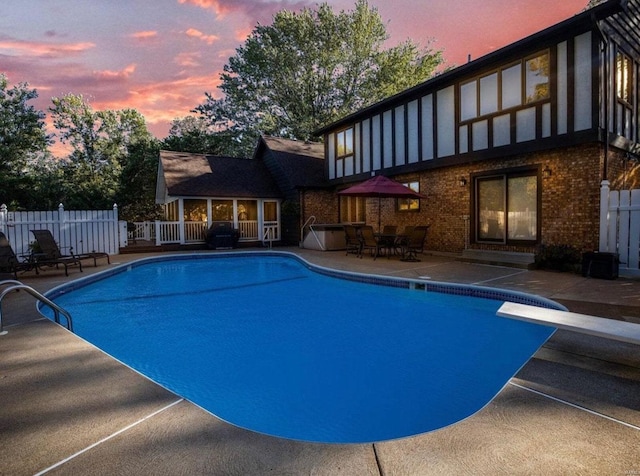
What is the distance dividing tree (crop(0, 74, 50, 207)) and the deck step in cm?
2345

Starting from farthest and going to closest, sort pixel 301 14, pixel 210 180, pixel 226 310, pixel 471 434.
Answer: pixel 301 14 < pixel 210 180 < pixel 226 310 < pixel 471 434

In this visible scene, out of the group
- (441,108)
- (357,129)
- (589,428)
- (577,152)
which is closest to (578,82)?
(577,152)

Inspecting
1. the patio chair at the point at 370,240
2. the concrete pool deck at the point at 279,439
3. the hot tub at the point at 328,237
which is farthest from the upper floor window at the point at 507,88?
the concrete pool deck at the point at 279,439

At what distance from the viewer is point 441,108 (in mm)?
11141

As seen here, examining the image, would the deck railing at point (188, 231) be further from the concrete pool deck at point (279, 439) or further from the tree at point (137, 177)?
the concrete pool deck at point (279, 439)

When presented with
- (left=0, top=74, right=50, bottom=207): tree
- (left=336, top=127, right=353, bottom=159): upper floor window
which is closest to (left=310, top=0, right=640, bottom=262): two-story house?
(left=336, top=127, right=353, bottom=159): upper floor window

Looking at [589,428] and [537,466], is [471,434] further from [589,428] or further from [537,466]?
[589,428]

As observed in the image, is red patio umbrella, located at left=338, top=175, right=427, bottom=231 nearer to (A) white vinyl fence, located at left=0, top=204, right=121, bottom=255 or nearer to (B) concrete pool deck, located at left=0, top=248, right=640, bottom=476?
(B) concrete pool deck, located at left=0, top=248, right=640, bottom=476

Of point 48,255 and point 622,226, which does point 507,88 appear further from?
point 48,255

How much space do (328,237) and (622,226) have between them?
854 centimetres

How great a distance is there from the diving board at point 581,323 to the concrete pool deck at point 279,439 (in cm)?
25

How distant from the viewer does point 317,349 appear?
4.48 metres

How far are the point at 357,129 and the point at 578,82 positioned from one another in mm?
7869

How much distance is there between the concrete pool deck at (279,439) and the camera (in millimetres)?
1652
